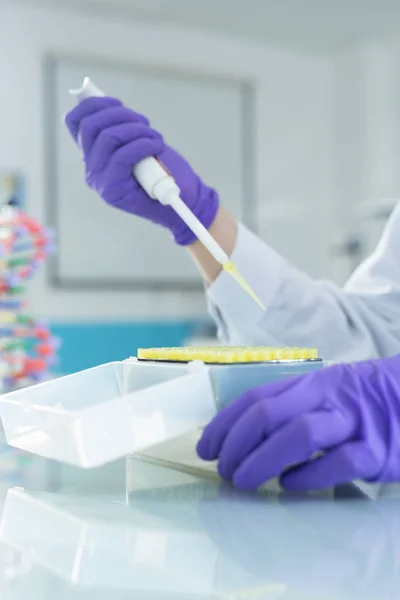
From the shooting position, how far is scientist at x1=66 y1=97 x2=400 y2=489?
0.61 metres

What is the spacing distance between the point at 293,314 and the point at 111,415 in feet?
2.48

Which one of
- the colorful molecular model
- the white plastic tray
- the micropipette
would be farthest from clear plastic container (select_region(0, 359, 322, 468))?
the colorful molecular model

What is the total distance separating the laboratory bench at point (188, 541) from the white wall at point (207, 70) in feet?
11.0

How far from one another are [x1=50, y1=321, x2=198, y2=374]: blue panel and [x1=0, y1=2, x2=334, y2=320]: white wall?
6 cm

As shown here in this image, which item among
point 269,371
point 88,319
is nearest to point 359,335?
point 269,371

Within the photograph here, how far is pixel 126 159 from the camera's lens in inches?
41.2

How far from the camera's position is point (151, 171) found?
1014 mm

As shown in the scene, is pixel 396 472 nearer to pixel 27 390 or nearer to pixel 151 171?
pixel 27 390

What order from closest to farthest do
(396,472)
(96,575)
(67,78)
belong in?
(96,575) → (396,472) → (67,78)

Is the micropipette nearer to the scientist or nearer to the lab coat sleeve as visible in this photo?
the scientist

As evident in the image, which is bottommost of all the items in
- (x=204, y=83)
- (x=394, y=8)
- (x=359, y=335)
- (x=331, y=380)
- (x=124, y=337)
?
(x=124, y=337)

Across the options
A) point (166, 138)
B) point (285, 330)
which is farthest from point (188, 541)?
point (166, 138)

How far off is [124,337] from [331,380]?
11.4 ft

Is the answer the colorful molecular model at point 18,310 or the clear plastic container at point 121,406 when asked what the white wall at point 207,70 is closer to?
the colorful molecular model at point 18,310
